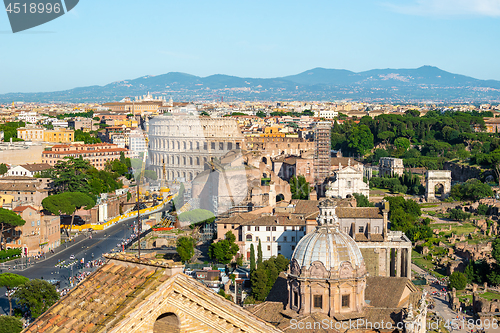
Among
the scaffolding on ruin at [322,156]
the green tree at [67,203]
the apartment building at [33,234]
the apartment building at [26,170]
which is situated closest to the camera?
the apartment building at [33,234]

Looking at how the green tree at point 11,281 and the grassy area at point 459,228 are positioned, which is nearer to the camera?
the green tree at point 11,281

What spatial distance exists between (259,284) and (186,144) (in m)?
7.47

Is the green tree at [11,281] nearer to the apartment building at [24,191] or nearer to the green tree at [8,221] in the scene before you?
the green tree at [8,221]

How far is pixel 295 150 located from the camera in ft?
151

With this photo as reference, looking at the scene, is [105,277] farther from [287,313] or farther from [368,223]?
[368,223]

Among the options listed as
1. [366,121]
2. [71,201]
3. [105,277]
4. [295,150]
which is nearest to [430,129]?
[366,121]

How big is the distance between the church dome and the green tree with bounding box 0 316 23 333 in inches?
230

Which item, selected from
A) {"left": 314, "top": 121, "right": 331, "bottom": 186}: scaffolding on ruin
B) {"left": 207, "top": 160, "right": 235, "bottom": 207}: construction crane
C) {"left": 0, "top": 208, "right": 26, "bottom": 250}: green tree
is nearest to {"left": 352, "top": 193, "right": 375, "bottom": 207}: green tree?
{"left": 314, "top": 121, "right": 331, "bottom": 186}: scaffolding on ruin

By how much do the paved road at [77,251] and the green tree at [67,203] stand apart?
1.42 meters

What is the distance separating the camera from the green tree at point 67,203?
25.7m

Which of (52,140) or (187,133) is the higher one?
(187,133)

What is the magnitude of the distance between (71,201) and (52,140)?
2499 centimetres

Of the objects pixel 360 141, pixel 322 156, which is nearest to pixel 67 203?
pixel 322 156

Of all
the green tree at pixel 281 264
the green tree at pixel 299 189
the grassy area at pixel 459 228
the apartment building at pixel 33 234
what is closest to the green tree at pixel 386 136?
the green tree at pixel 299 189
